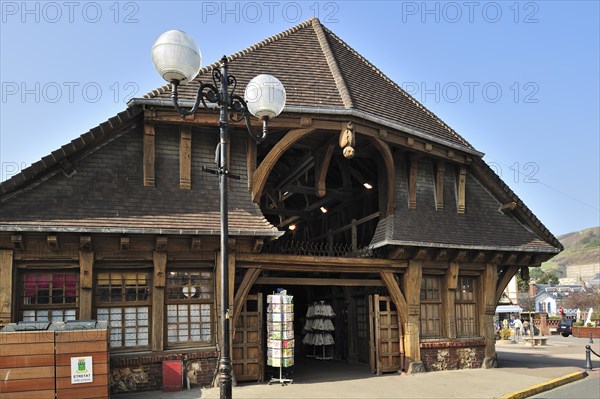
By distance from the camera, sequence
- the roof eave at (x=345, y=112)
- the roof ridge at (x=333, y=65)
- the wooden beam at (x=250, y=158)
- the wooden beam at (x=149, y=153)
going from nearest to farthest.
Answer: the roof eave at (x=345, y=112) → the wooden beam at (x=149, y=153) → the wooden beam at (x=250, y=158) → the roof ridge at (x=333, y=65)

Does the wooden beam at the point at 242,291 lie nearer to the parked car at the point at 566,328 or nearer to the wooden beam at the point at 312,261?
the wooden beam at the point at 312,261

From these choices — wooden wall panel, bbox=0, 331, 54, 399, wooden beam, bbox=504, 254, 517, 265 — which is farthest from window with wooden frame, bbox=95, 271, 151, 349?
wooden beam, bbox=504, 254, 517, 265

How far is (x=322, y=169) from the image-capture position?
13758 millimetres

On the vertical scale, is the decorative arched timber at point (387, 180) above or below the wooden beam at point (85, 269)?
above

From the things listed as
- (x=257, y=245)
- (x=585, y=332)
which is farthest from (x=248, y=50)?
(x=585, y=332)

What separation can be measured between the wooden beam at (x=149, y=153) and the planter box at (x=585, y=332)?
1305 inches

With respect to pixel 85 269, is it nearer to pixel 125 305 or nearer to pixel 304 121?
pixel 125 305

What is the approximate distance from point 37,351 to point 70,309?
1.57 meters

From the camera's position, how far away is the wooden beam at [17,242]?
1052cm

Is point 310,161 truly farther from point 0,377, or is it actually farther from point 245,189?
point 0,377

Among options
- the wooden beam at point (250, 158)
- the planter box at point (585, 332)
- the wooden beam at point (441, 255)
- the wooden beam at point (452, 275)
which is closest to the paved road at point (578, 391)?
the wooden beam at point (452, 275)

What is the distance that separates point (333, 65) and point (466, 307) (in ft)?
24.7

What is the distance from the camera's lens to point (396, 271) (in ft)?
47.5

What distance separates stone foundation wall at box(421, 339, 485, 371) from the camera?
48.0 ft
